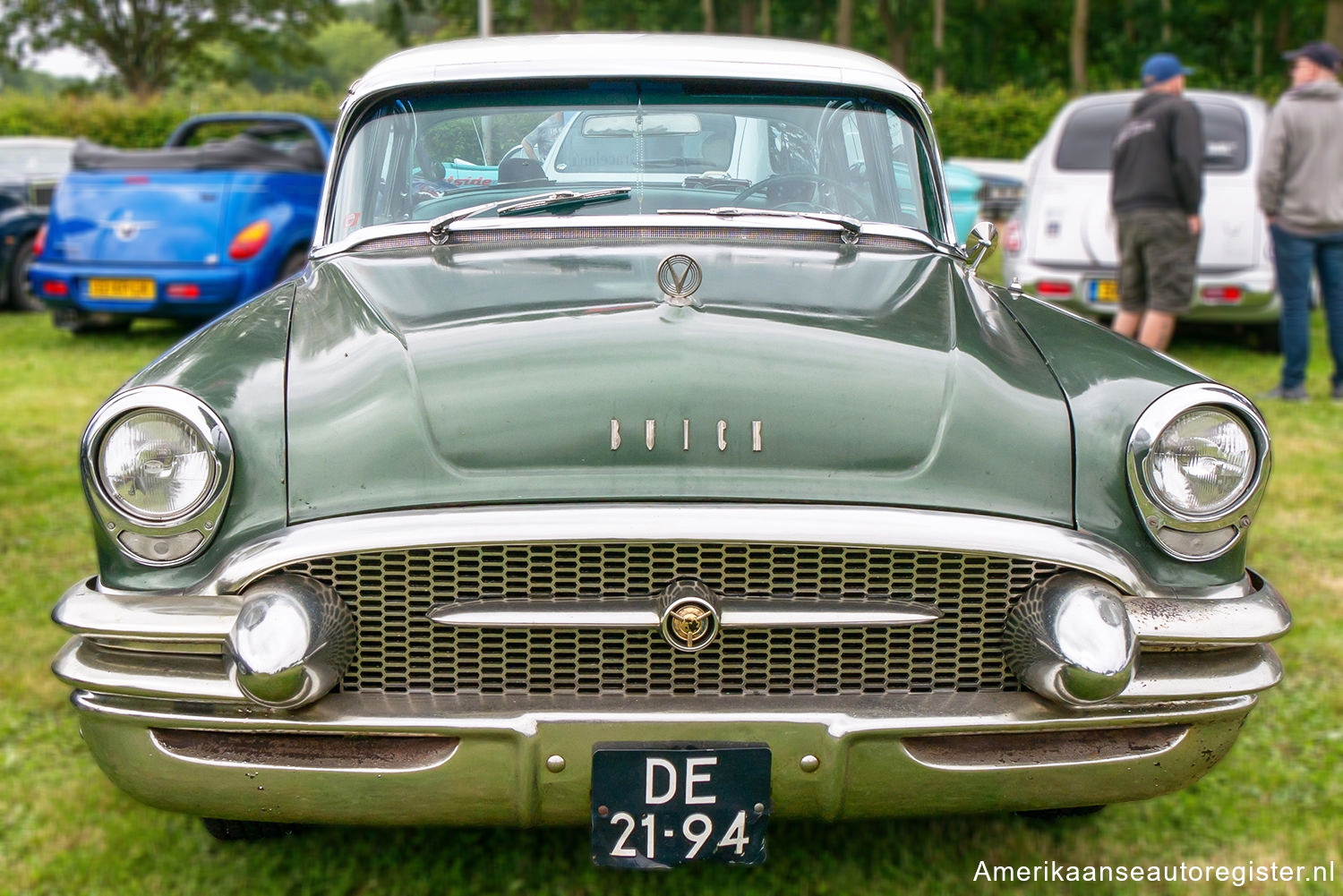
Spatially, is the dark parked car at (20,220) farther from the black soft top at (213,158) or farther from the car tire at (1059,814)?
the car tire at (1059,814)

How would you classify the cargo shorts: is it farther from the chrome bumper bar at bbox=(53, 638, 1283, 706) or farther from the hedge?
the hedge

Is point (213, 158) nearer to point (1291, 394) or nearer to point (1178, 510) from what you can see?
point (1291, 394)

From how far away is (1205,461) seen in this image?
217 centimetres

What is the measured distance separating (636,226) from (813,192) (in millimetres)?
507

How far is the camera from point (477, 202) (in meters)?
3.03

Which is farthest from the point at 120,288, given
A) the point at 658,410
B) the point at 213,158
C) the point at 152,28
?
the point at 152,28

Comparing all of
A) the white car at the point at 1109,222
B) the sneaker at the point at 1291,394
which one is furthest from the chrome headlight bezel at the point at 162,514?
the white car at the point at 1109,222

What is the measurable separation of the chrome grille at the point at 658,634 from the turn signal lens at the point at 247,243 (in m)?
7.05

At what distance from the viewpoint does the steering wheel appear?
304 centimetres

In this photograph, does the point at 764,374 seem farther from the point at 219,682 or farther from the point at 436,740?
the point at 219,682

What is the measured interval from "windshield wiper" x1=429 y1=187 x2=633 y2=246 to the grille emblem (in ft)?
4.10

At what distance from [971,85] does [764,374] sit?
4768 centimetres

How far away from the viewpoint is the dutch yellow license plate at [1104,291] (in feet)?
26.6

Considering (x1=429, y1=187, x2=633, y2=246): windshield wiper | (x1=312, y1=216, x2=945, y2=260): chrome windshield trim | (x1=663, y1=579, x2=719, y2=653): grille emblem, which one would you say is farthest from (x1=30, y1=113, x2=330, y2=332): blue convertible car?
(x1=663, y1=579, x2=719, y2=653): grille emblem
